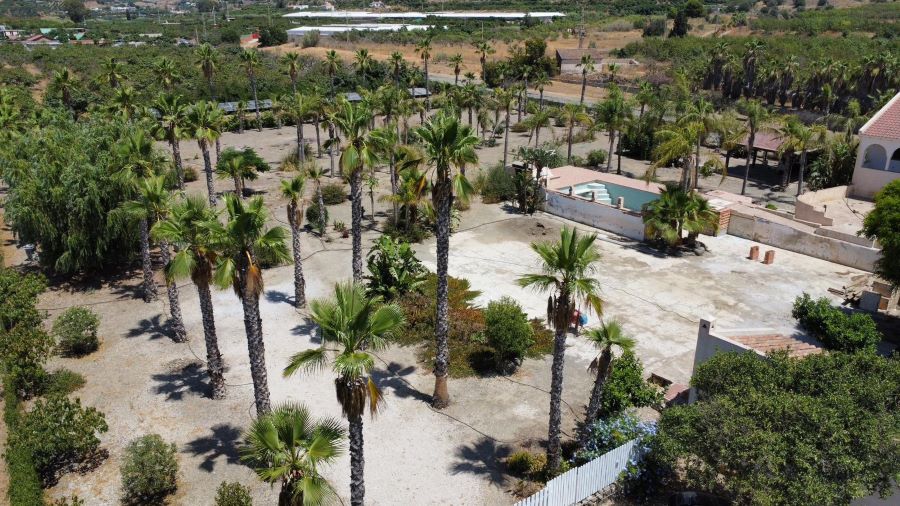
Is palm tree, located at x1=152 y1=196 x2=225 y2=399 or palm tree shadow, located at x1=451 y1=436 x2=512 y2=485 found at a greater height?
palm tree, located at x1=152 y1=196 x2=225 y2=399

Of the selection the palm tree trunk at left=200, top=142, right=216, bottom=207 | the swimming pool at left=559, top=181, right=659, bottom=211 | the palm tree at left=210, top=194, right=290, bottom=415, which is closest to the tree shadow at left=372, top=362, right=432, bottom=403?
the palm tree at left=210, top=194, right=290, bottom=415

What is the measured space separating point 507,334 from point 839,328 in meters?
10.7

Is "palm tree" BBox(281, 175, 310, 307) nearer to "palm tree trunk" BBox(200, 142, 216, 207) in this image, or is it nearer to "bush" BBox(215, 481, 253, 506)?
"bush" BBox(215, 481, 253, 506)

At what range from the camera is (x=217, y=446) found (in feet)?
61.2

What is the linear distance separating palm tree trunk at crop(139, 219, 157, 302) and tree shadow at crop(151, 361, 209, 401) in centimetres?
568

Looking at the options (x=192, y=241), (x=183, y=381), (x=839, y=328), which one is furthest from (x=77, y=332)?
(x=839, y=328)

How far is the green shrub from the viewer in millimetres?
16219

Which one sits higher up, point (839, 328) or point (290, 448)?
point (290, 448)

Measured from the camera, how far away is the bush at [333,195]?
1603 inches

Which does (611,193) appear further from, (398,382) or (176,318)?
(176,318)

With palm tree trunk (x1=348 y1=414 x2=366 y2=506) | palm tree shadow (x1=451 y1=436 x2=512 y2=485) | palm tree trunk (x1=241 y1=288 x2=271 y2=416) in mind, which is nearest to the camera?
palm tree trunk (x1=348 y1=414 x2=366 y2=506)

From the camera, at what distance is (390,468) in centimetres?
1762

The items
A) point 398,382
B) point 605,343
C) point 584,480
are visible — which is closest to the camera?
point 584,480

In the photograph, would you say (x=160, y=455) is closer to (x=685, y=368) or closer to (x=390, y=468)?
(x=390, y=468)
